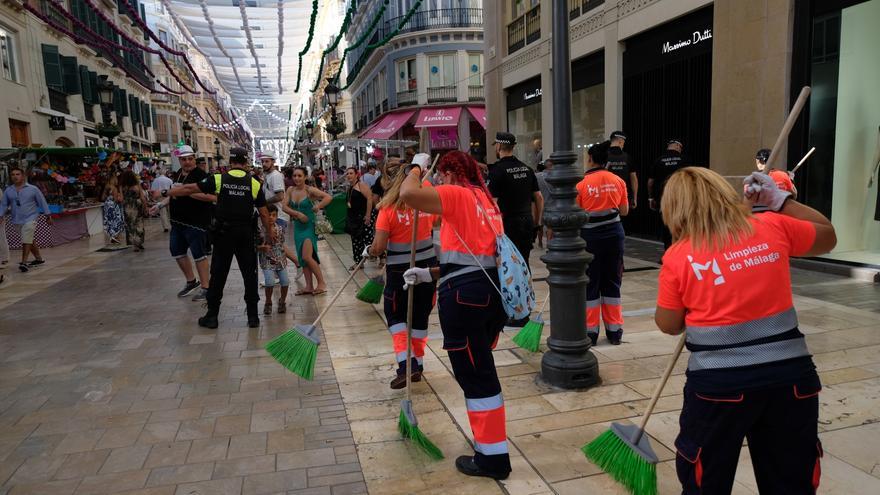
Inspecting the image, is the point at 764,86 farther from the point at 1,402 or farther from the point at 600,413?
the point at 1,402

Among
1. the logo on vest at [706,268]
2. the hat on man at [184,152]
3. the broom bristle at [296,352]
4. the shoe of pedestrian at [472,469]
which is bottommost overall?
the shoe of pedestrian at [472,469]

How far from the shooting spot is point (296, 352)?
4.28 meters

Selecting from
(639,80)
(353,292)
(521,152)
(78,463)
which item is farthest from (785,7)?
(521,152)

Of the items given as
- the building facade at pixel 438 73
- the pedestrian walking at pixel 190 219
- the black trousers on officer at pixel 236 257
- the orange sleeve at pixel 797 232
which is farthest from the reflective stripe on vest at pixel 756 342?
the building facade at pixel 438 73

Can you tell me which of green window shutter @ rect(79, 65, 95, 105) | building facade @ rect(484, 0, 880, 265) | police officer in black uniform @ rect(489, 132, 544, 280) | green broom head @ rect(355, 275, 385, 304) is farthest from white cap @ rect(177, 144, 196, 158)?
green window shutter @ rect(79, 65, 95, 105)

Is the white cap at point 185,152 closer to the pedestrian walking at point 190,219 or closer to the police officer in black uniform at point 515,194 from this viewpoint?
the pedestrian walking at point 190,219

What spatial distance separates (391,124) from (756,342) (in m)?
32.0

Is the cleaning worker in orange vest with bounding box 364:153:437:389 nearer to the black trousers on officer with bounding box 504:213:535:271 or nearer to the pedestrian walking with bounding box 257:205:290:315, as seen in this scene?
the black trousers on officer with bounding box 504:213:535:271

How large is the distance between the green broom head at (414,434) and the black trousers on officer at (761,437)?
5.48 ft

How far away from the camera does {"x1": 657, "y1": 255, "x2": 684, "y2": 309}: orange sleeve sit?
7.32ft

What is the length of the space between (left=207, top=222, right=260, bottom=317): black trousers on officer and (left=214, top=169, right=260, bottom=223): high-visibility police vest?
11cm

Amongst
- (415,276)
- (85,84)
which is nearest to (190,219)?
(415,276)

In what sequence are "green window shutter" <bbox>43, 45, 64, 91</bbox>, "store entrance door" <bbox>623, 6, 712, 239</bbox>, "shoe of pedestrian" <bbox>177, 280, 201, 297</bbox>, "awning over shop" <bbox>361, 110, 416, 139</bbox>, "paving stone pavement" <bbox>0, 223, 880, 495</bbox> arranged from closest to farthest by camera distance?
"paving stone pavement" <bbox>0, 223, 880, 495</bbox>, "shoe of pedestrian" <bbox>177, 280, 201, 297</bbox>, "store entrance door" <bbox>623, 6, 712, 239</bbox>, "green window shutter" <bbox>43, 45, 64, 91</bbox>, "awning over shop" <bbox>361, 110, 416, 139</bbox>

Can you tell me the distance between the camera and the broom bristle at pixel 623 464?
277 centimetres
